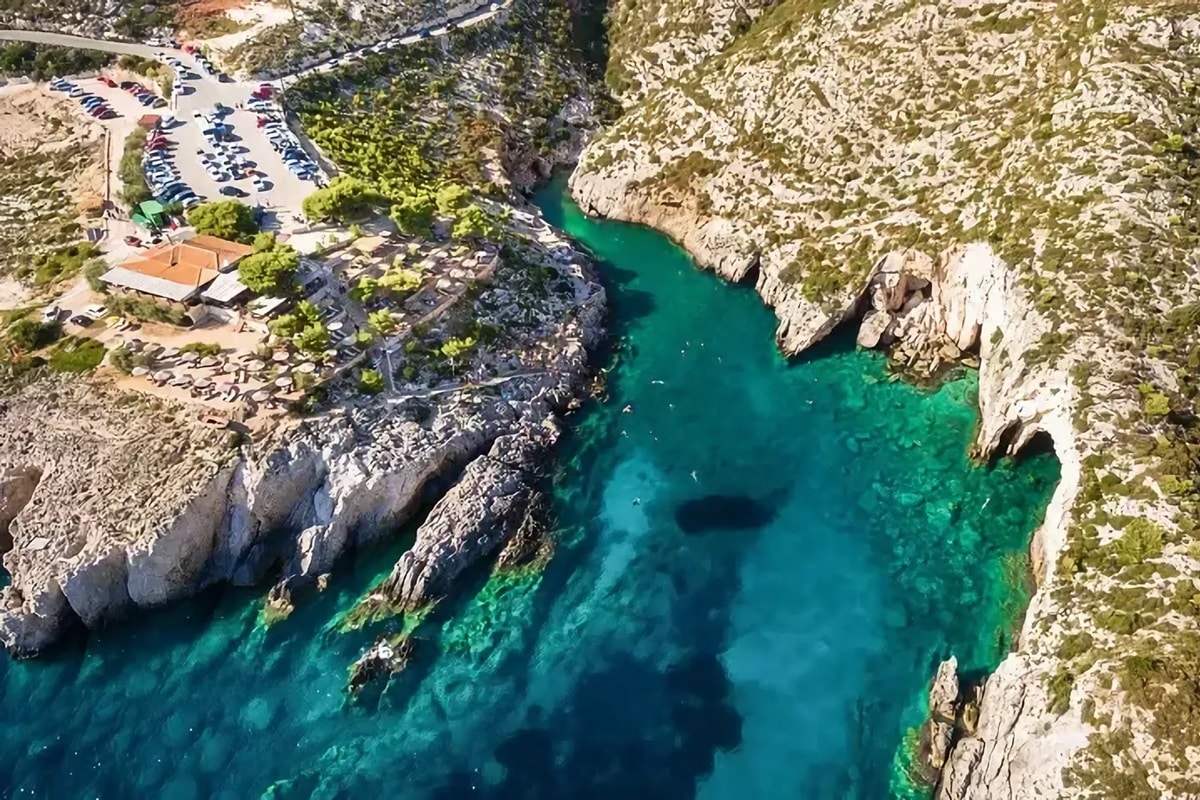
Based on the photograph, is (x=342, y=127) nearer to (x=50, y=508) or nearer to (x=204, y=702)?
(x=50, y=508)

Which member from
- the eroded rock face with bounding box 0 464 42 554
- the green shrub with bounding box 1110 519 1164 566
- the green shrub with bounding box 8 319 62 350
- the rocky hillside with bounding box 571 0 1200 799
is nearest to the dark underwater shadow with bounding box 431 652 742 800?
the rocky hillside with bounding box 571 0 1200 799

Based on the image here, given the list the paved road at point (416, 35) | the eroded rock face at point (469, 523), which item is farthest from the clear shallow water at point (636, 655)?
the paved road at point (416, 35)

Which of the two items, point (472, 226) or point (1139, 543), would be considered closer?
point (1139, 543)

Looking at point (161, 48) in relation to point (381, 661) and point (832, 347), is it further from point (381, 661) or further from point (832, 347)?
point (832, 347)

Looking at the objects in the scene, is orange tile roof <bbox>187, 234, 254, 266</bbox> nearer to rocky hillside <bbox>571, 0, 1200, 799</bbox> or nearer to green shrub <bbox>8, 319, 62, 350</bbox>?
green shrub <bbox>8, 319, 62, 350</bbox>

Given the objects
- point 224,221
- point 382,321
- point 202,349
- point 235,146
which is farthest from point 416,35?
point 202,349

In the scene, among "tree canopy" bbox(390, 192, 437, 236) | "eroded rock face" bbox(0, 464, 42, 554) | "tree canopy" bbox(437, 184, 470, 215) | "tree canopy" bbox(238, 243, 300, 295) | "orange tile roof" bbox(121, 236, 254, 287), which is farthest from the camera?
"tree canopy" bbox(437, 184, 470, 215)

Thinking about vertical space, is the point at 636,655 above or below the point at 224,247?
below

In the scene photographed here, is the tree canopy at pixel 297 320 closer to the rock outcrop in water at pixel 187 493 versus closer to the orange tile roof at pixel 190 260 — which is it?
the rock outcrop in water at pixel 187 493
